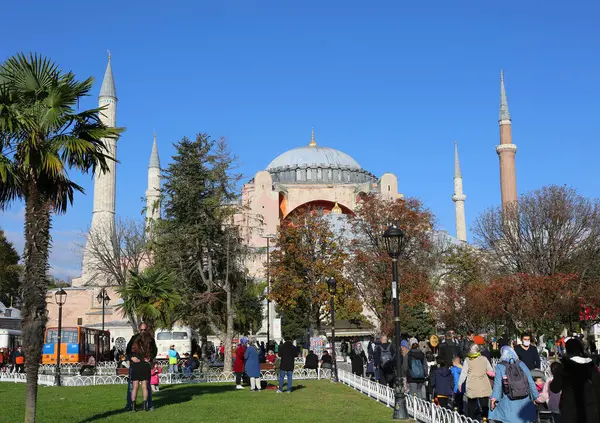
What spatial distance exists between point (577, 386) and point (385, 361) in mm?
9022

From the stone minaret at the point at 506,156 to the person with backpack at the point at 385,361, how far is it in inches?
1373

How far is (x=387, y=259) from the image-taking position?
34.3 metres

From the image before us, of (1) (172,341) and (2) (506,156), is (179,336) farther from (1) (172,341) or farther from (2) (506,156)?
(2) (506,156)

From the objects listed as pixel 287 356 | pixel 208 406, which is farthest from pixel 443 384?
pixel 287 356

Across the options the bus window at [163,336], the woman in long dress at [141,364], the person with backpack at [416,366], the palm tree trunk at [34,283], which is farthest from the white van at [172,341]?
the palm tree trunk at [34,283]

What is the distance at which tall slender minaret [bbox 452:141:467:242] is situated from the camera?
73500 mm

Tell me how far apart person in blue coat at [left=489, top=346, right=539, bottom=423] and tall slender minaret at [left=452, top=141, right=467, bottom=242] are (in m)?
65.7

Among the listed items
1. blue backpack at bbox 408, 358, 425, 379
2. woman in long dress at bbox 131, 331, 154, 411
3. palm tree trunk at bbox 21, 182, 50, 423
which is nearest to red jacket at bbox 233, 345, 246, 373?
woman in long dress at bbox 131, 331, 154, 411

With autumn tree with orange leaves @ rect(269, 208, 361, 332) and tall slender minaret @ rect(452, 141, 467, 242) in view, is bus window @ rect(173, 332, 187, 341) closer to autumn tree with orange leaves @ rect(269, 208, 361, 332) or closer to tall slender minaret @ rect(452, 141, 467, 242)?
autumn tree with orange leaves @ rect(269, 208, 361, 332)

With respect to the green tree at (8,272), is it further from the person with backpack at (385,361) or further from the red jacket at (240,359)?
the person with backpack at (385,361)

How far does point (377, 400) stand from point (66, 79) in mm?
8683

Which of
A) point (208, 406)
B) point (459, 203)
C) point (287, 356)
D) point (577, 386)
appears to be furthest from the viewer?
point (459, 203)

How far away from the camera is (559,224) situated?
3412cm

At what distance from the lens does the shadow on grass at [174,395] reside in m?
11.7
